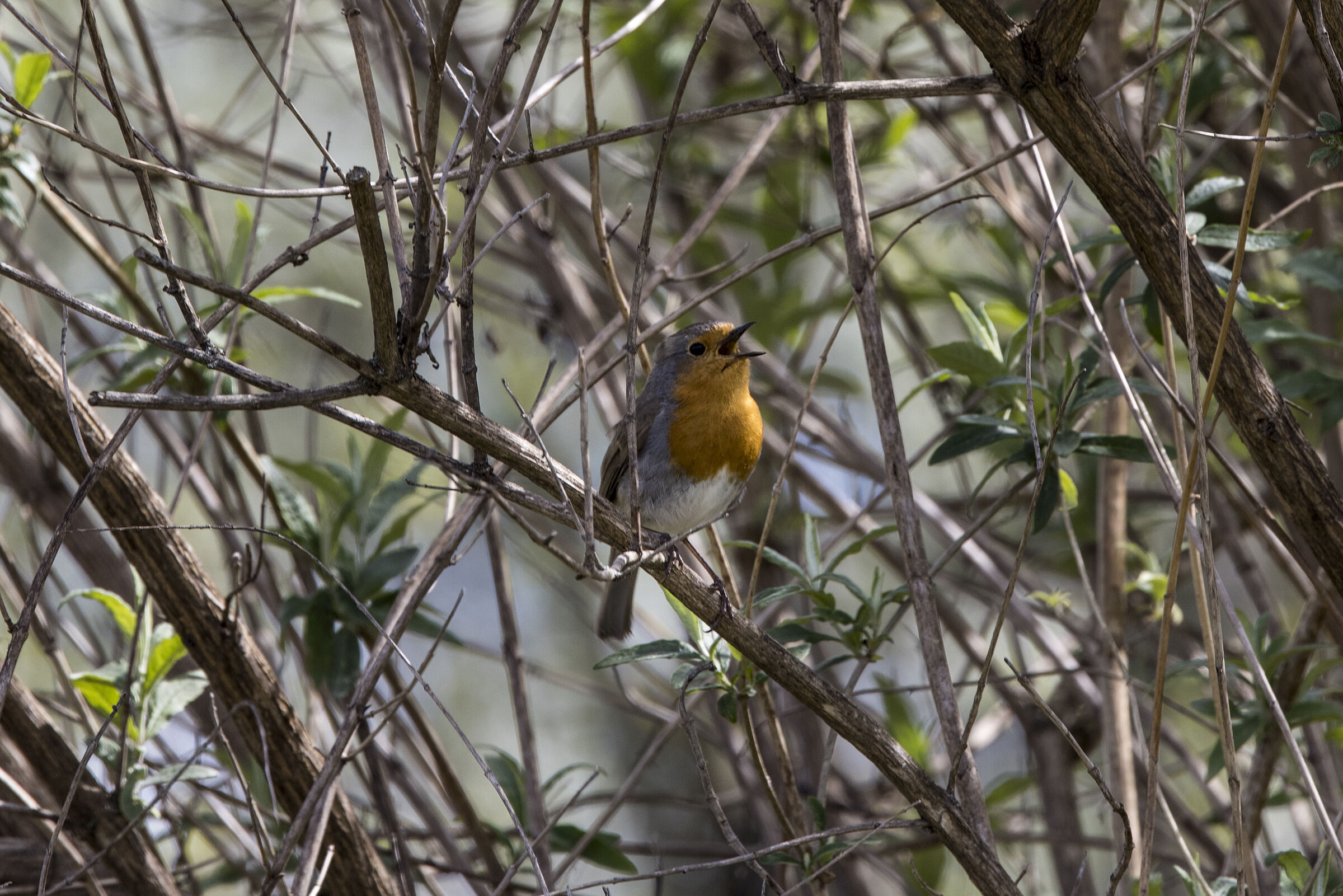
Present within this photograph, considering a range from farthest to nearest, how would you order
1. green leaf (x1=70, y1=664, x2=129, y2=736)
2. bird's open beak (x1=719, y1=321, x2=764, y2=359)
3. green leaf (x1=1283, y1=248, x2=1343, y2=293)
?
bird's open beak (x1=719, y1=321, x2=764, y2=359) < green leaf (x1=1283, y1=248, x2=1343, y2=293) < green leaf (x1=70, y1=664, x2=129, y2=736)

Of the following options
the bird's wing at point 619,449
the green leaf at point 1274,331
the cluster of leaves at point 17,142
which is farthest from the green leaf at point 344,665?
the green leaf at point 1274,331

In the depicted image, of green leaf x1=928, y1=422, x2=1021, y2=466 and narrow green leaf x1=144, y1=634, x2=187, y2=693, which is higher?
green leaf x1=928, y1=422, x2=1021, y2=466

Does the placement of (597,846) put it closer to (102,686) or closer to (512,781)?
(512,781)

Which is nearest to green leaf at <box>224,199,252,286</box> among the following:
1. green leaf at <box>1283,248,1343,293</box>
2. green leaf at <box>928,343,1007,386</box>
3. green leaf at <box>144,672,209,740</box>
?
green leaf at <box>144,672,209,740</box>

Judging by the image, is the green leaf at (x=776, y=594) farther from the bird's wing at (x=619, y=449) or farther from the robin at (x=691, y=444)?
the bird's wing at (x=619, y=449)

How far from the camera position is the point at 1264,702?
9.89ft

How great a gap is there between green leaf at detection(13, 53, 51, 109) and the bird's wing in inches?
72.3

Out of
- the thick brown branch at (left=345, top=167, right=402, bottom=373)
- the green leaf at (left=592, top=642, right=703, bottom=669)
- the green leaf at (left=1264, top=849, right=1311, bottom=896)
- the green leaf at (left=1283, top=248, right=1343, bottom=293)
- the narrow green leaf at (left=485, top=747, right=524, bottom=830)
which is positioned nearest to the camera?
the thick brown branch at (left=345, top=167, right=402, bottom=373)

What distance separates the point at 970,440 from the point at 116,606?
2284 mm

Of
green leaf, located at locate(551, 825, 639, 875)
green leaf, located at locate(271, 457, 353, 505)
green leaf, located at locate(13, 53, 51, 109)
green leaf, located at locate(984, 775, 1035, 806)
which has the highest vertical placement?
green leaf, located at locate(13, 53, 51, 109)

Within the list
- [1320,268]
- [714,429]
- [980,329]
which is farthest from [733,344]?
[1320,268]

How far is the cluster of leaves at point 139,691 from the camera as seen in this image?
2992mm

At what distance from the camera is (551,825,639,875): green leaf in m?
3.41

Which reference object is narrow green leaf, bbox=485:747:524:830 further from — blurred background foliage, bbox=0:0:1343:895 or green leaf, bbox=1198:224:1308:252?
green leaf, bbox=1198:224:1308:252
